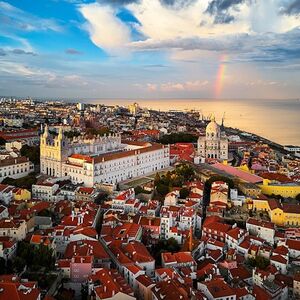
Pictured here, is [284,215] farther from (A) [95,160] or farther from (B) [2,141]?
(B) [2,141]

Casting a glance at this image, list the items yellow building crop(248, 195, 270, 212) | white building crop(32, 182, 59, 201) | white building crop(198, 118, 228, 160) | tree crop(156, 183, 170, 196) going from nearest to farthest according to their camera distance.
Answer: white building crop(32, 182, 59, 201) → yellow building crop(248, 195, 270, 212) → tree crop(156, 183, 170, 196) → white building crop(198, 118, 228, 160)

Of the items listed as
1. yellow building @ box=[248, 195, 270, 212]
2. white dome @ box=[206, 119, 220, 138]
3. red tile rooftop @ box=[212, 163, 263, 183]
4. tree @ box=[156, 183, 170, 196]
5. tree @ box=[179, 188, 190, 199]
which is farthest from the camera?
white dome @ box=[206, 119, 220, 138]

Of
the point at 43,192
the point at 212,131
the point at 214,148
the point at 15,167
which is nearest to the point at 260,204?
the point at 43,192

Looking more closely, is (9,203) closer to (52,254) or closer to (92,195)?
(92,195)

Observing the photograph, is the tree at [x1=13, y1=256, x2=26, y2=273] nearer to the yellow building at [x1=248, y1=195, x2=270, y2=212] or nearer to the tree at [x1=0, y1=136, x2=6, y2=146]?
the yellow building at [x1=248, y1=195, x2=270, y2=212]

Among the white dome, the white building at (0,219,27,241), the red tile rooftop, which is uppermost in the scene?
the white dome

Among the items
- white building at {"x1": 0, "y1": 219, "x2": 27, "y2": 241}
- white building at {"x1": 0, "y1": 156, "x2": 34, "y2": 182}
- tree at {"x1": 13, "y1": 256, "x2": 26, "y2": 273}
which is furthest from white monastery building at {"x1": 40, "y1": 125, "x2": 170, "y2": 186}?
tree at {"x1": 13, "y1": 256, "x2": 26, "y2": 273}
